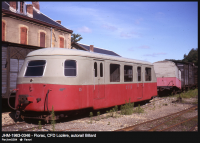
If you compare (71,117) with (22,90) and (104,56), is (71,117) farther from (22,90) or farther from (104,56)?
(104,56)

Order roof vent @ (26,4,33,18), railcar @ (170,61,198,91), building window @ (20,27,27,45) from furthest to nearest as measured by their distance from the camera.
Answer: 1. railcar @ (170,61,198,91)
2. roof vent @ (26,4,33,18)
3. building window @ (20,27,27,45)

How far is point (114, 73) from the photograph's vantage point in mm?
9930

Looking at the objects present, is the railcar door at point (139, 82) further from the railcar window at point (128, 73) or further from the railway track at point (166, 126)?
the railway track at point (166, 126)

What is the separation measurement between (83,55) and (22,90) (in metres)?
2.73

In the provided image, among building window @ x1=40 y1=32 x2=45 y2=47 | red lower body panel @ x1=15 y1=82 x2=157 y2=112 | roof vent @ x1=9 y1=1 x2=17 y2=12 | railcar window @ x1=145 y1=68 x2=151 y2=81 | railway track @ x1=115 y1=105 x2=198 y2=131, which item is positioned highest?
roof vent @ x1=9 y1=1 x2=17 y2=12

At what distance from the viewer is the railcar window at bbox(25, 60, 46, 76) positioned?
7.73m

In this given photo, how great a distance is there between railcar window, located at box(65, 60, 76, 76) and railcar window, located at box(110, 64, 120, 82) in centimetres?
238

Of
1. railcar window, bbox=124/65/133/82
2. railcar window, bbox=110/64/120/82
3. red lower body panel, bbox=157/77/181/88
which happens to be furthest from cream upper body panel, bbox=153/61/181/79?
railcar window, bbox=110/64/120/82

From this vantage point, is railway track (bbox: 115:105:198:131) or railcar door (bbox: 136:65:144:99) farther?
railcar door (bbox: 136:65:144:99)

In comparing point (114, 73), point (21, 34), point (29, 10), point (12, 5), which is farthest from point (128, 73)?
point (29, 10)

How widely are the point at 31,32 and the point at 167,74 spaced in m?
13.4

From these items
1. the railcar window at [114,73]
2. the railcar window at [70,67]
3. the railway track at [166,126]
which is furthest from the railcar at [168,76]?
the railcar window at [70,67]

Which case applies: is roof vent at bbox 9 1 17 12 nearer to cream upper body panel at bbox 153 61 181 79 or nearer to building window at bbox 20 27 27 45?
building window at bbox 20 27 27 45

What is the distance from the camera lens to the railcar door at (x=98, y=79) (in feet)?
28.1
